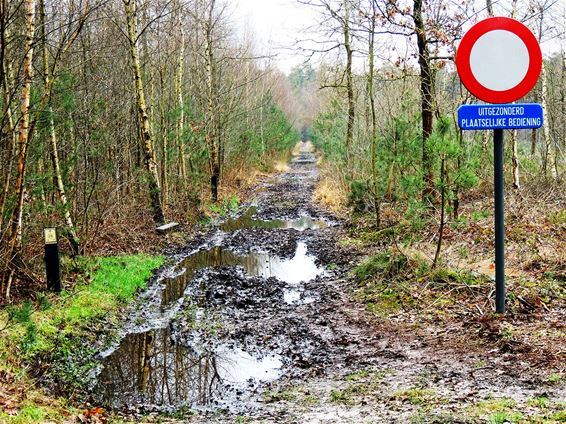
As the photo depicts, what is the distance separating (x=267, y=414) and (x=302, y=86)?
13830cm

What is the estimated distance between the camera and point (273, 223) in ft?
67.3

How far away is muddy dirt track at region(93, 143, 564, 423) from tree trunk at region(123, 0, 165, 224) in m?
4.06

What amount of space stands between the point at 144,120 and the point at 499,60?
465 inches

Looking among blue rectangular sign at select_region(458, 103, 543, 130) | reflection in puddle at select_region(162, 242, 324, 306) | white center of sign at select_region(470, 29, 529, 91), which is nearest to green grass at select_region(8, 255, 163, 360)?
reflection in puddle at select_region(162, 242, 324, 306)

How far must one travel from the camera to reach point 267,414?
488 cm

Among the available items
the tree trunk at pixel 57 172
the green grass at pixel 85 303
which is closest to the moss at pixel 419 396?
the green grass at pixel 85 303

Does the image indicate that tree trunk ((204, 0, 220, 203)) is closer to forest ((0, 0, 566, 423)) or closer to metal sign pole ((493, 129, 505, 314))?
forest ((0, 0, 566, 423))

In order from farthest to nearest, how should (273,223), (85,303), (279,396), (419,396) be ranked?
(273,223)
(85,303)
(279,396)
(419,396)

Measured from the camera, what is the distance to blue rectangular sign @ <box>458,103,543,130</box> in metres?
5.17

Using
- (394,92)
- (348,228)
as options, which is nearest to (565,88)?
(394,92)

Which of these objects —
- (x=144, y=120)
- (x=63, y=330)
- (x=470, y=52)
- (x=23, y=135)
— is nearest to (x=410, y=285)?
(x=470, y=52)

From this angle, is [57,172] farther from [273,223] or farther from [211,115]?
[211,115]

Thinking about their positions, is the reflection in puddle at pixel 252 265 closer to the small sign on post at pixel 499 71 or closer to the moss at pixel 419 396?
the moss at pixel 419 396

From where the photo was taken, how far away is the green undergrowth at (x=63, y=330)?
18.1ft
